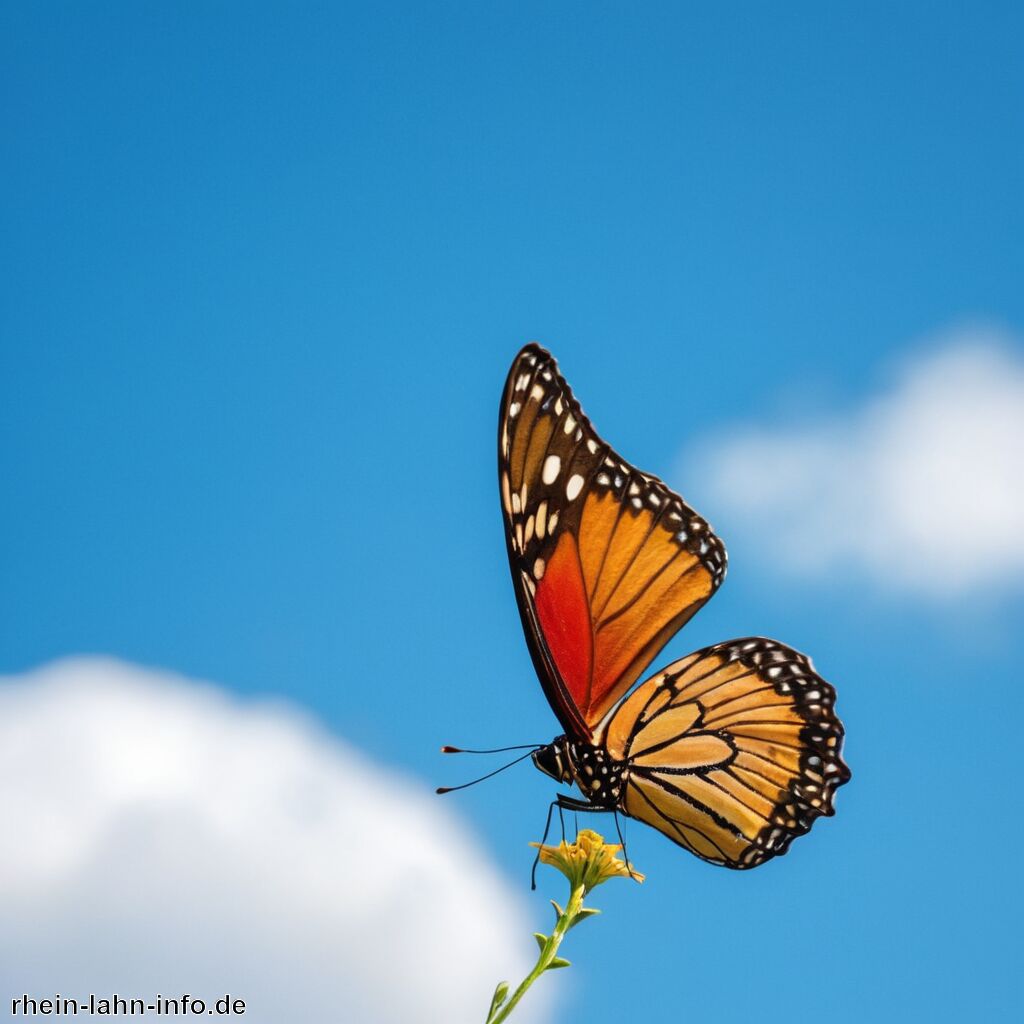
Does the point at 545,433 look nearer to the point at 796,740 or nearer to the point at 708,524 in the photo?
the point at 708,524

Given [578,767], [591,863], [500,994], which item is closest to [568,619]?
[578,767]

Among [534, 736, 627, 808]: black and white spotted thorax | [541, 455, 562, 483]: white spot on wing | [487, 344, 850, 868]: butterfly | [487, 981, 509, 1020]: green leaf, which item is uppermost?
[541, 455, 562, 483]: white spot on wing

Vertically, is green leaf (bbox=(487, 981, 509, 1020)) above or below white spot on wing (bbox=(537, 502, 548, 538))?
below

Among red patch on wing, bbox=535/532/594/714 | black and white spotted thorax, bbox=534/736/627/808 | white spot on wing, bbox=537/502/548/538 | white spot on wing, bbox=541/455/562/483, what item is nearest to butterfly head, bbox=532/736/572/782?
black and white spotted thorax, bbox=534/736/627/808

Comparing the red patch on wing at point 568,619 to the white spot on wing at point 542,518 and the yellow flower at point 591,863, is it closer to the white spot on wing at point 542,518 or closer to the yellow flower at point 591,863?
the white spot on wing at point 542,518

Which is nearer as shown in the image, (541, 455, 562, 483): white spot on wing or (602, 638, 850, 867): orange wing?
(602, 638, 850, 867): orange wing

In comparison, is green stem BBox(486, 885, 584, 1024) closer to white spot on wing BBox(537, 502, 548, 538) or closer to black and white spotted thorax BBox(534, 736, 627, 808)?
black and white spotted thorax BBox(534, 736, 627, 808)

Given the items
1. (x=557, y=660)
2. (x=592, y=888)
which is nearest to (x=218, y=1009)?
(x=592, y=888)
